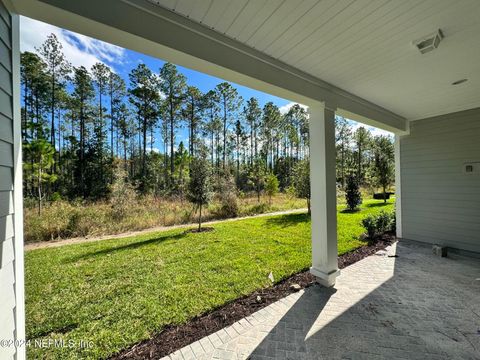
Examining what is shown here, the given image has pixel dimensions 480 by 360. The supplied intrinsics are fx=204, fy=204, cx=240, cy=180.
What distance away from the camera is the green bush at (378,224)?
17.2 feet

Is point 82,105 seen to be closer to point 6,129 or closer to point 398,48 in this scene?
point 6,129

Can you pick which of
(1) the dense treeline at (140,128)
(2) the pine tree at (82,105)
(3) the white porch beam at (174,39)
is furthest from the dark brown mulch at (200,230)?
(2) the pine tree at (82,105)

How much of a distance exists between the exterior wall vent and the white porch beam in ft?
3.41

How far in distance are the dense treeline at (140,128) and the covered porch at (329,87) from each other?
7850mm

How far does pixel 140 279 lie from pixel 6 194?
2580 mm

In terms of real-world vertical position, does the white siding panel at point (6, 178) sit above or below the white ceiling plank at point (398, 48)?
below

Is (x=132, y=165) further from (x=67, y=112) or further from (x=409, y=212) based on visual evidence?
(x=409, y=212)

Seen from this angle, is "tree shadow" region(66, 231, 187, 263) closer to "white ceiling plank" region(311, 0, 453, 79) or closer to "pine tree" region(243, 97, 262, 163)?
"white ceiling plank" region(311, 0, 453, 79)

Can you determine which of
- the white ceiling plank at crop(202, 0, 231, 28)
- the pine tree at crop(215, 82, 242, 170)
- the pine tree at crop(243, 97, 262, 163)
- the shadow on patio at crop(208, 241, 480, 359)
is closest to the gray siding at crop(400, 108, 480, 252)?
the shadow on patio at crop(208, 241, 480, 359)

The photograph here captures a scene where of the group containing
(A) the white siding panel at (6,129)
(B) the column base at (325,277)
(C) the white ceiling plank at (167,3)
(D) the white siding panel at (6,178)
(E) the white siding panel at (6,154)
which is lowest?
(B) the column base at (325,277)

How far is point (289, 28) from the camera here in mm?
1827

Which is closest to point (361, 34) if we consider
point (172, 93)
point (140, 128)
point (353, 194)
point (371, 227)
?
point (371, 227)

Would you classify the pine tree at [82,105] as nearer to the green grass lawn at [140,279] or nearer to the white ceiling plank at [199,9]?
the green grass lawn at [140,279]

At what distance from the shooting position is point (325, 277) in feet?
9.59
